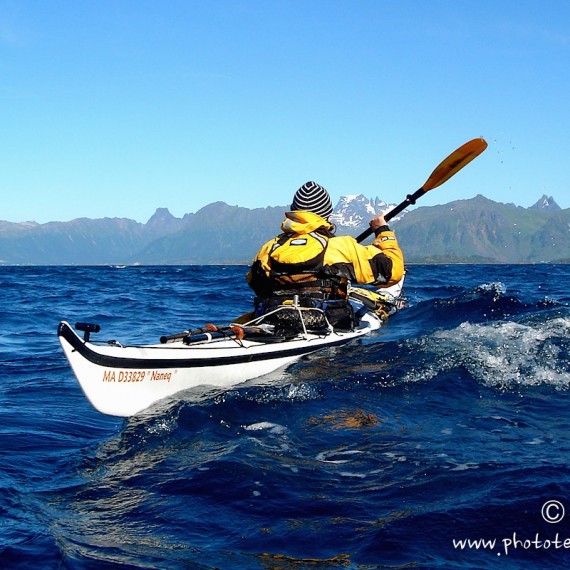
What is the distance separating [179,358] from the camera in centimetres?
664

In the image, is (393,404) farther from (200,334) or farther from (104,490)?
(104,490)

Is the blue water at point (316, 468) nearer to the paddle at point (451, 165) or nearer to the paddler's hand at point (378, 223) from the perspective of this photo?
the paddler's hand at point (378, 223)

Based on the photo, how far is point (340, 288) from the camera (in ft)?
28.0

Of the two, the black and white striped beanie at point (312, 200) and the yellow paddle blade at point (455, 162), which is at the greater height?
the yellow paddle blade at point (455, 162)

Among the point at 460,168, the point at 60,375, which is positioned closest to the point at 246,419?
the point at 60,375

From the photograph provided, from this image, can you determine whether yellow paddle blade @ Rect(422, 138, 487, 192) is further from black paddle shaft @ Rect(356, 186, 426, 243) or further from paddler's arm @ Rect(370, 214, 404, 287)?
paddler's arm @ Rect(370, 214, 404, 287)

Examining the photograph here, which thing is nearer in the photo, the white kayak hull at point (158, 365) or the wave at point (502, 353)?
the white kayak hull at point (158, 365)

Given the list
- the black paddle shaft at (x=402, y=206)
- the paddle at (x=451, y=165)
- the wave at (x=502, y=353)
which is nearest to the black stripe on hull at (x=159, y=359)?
the wave at (x=502, y=353)

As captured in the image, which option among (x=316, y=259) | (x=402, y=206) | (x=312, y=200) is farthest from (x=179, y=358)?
(x=402, y=206)

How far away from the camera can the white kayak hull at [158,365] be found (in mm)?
5859

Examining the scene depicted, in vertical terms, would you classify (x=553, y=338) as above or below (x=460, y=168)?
below

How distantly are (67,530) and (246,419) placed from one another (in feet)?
7.43

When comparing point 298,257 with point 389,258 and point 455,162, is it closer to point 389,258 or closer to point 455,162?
point 389,258

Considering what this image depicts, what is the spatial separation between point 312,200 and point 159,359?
9.93ft
